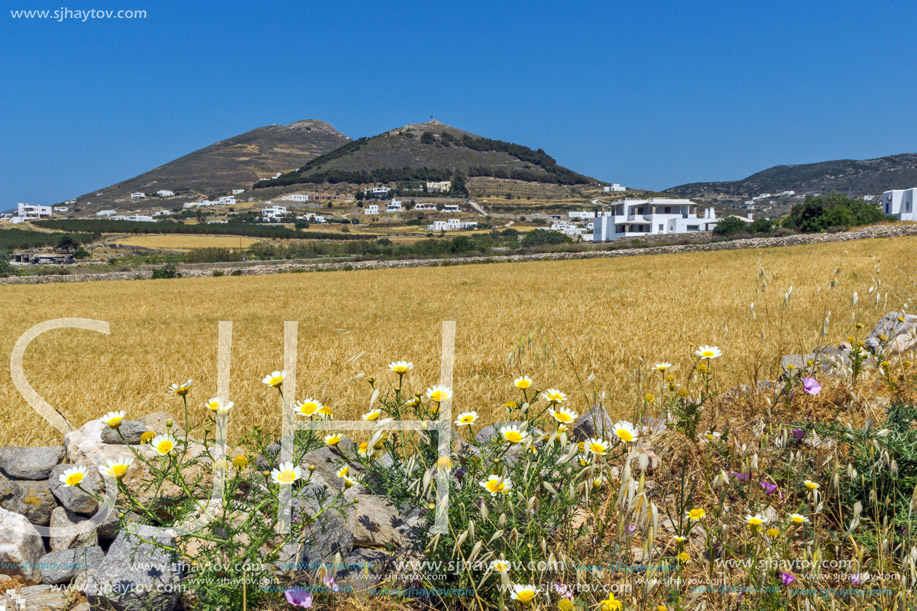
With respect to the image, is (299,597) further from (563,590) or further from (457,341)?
(457,341)

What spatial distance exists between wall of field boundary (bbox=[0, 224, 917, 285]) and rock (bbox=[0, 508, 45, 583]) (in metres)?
43.8

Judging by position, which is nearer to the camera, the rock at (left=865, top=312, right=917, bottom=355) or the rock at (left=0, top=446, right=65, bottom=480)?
the rock at (left=0, top=446, right=65, bottom=480)

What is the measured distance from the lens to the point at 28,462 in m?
3.50

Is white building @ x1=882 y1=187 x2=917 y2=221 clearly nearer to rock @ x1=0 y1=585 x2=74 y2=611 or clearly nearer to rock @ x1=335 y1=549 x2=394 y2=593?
rock @ x1=335 y1=549 x2=394 y2=593

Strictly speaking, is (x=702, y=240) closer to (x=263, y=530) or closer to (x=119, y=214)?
(x=263, y=530)

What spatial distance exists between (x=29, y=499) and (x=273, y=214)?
517 ft

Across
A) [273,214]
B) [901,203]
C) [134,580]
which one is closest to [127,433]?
[134,580]

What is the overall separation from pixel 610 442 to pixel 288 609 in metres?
1.93

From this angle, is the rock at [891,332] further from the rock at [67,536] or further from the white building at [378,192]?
the white building at [378,192]

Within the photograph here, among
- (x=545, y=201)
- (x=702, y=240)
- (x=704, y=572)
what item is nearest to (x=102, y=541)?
(x=704, y=572)

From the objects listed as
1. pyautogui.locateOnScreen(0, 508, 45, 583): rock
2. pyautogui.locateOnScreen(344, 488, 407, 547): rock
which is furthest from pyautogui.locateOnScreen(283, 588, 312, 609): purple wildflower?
pyautogui.locateOnScreen(0, 508, 45, 583): rock

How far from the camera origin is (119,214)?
17950cm

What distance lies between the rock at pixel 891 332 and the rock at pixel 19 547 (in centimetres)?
571

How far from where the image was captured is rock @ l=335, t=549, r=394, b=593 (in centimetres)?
253
